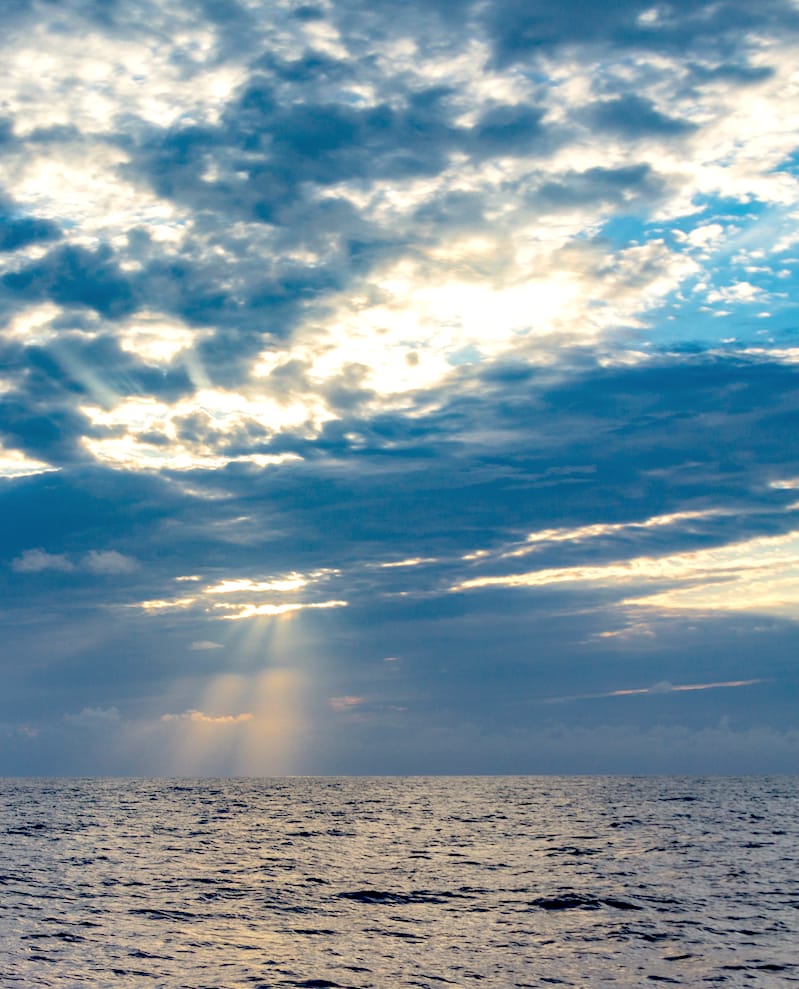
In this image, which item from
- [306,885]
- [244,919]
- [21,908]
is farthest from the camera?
[306,885]

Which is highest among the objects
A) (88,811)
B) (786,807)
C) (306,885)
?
(306,885)

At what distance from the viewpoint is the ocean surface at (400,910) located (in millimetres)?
23219

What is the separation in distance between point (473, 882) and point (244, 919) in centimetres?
1251

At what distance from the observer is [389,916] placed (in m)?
30.9

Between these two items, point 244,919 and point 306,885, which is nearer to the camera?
point 244,919

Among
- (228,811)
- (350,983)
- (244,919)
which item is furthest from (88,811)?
(350,983)

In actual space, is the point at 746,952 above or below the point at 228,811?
above

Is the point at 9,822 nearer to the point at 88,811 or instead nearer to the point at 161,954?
the point at 88,811

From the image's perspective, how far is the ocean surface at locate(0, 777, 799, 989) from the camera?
23.2 metres

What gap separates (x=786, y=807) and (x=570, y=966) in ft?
336

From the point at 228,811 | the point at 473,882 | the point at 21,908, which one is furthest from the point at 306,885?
the point at 228,811

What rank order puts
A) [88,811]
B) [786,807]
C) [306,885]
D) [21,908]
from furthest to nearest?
[786,807] < [88,811] < [306,885] < [21,908]

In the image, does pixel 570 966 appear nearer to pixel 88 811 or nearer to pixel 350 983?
pixel 350 983

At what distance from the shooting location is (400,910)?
32219mm
